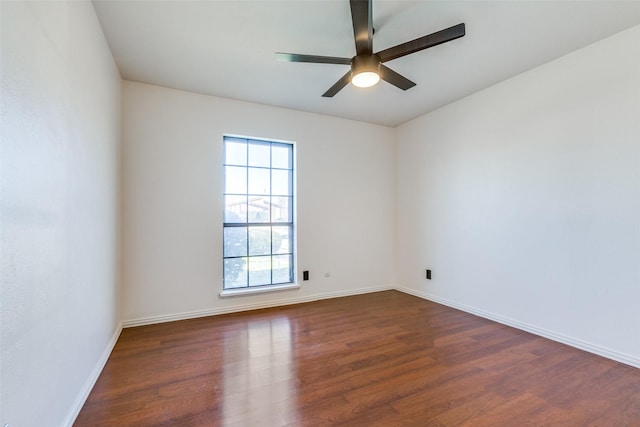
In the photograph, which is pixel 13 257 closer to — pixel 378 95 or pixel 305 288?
pixel 305 288

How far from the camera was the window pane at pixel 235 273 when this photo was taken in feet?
11.1

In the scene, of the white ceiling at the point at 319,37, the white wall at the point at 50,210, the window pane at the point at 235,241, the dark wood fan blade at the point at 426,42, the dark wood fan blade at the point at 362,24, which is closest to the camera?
the white wall at the point at 50,210

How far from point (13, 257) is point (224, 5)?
1882mm

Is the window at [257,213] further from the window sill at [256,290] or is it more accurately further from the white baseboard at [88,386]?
the white baseboard at [88,386]

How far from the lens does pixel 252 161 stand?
358 centimetres

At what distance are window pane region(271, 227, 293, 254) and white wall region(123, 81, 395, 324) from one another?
0.55 feet

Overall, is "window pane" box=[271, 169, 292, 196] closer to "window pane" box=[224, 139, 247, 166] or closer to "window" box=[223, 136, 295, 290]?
"window" box=[223, 136, 295, 290]

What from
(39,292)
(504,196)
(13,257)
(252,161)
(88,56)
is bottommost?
(39,292)

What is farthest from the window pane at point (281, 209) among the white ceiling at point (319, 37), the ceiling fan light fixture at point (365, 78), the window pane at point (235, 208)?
the ceiling fan light fixture at point (365, 78)

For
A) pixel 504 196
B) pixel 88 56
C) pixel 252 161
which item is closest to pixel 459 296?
pixel 504 196

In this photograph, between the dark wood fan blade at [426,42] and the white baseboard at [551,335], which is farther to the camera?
the white baseboard at [551,335]

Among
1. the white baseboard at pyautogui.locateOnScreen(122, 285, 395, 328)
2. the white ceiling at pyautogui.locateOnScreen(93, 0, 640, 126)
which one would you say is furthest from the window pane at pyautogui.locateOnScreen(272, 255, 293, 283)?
the white ceiling at pyautogui.locateOnScreen(93, 0, 640, 126)

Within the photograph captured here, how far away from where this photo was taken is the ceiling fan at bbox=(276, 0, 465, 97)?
166 cm

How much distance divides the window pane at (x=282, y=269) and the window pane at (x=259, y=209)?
0.54 meters
